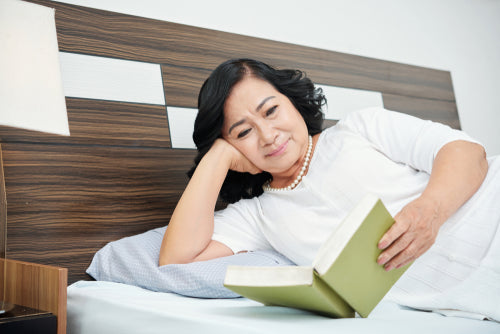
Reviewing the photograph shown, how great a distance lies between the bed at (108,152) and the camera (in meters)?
1.62

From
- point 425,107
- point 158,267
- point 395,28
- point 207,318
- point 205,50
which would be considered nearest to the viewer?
point 207,318

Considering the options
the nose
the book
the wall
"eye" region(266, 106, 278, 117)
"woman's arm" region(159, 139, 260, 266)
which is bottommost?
the book

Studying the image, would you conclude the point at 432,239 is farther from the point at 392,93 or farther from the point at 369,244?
the point at 392,93

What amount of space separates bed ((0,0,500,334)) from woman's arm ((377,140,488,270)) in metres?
0.29

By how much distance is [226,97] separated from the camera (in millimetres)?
1727

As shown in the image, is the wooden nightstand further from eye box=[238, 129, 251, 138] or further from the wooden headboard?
eye box=[238, 129, 251, 138]

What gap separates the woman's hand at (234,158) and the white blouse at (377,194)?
129 millimetres

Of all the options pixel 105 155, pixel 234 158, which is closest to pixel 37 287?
pixel 105 155

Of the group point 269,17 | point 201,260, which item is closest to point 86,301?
point 201,260

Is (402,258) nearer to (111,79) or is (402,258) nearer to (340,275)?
(340,275)

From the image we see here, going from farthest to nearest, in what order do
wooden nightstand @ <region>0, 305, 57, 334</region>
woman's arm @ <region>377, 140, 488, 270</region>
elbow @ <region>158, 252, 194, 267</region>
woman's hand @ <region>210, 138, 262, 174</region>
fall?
woman's hand @ <region>210, 138, 262, 174</region> → elbow @ <region>158, 252, 194, 267</region> → wooden nightstand @ <region>0, 305, 57, 334</region> → woman's arm @ <region>377, 140, 488, 270</region>

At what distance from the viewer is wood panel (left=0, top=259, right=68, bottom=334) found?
122cm

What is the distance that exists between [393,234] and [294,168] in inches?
34.4

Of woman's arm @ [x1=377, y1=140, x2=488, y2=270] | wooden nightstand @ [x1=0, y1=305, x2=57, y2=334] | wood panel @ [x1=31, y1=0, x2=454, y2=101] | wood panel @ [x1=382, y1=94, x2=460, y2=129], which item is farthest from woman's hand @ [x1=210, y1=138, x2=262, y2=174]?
wood panel @ [x1=382, y1=94, x2=460, y2=129]
